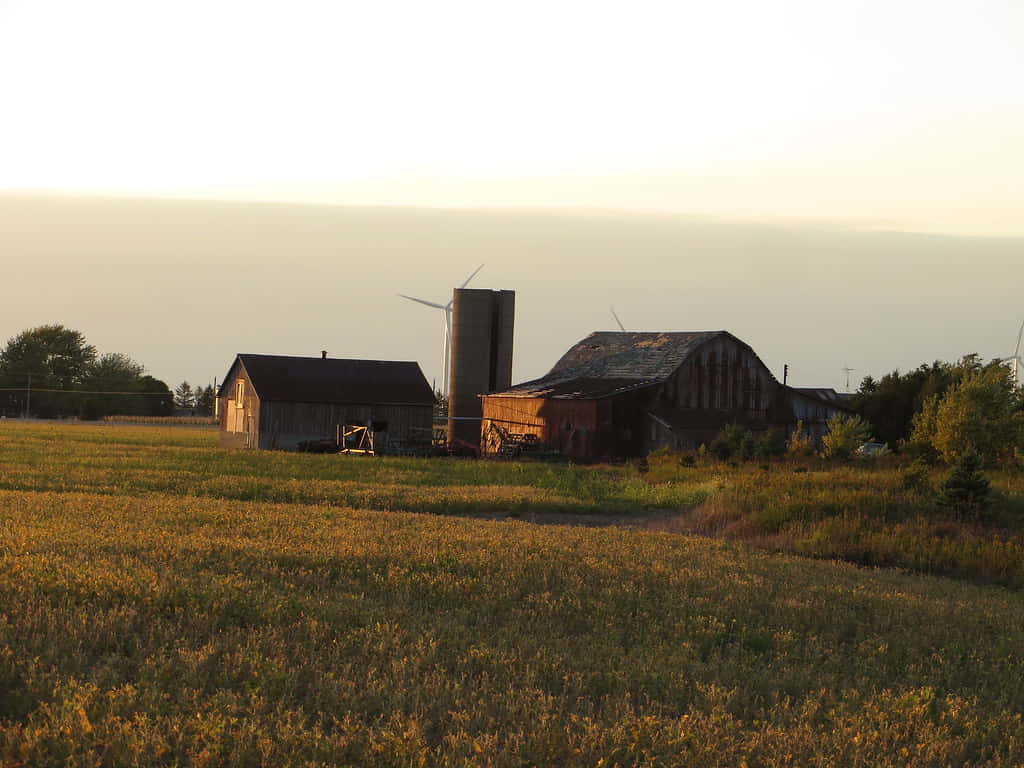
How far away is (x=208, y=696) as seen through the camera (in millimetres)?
8180

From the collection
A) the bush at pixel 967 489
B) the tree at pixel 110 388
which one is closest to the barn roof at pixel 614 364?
the bush at pixel 967 489

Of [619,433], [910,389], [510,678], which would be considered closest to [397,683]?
[510,678]

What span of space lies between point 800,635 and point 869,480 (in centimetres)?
1758

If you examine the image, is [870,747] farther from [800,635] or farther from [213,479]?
[213,479]

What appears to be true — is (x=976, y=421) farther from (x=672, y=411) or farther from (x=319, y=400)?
(x=319, y=400)

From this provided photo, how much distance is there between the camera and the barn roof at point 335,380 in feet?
187

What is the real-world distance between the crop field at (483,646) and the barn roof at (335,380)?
1458 inches

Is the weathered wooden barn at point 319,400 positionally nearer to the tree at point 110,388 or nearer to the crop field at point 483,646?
the crop field at point 483,646

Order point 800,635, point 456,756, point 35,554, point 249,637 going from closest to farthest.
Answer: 1. point 456,756
2. point 249,637
3. point 800,635
4. point 35,554

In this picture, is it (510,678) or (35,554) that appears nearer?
(510,678)

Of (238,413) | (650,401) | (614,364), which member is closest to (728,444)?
(650,401)

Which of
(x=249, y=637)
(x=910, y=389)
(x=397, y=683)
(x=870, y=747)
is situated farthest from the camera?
(x=910, y=389)

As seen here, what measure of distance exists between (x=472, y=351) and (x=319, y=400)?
1035 cm

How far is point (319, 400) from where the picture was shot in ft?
187
